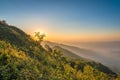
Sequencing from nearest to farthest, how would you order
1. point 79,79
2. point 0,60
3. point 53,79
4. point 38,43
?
point 0,60, point 53,79, point 79,79, point 38,43

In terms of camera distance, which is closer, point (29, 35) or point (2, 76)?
point (2, 76)

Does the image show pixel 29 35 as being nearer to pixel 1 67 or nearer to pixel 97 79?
pixel 97 79

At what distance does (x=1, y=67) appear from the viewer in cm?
4416

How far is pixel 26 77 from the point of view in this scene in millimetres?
45375

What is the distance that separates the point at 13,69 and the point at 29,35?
282 feet

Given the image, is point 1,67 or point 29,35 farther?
point 29,35

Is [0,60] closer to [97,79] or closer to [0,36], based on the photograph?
[0,36]

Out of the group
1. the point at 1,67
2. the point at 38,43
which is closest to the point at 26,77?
the point at 1,67

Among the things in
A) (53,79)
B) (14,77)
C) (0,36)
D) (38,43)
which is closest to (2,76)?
(14,77)

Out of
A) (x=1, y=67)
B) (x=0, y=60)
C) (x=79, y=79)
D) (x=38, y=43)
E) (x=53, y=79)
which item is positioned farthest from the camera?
(x=38, y=43)

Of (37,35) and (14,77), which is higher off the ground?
(37,35)

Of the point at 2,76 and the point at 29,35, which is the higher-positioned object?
the point at 29,35

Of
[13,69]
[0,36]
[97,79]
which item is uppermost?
[0,36]

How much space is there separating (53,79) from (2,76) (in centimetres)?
1873
